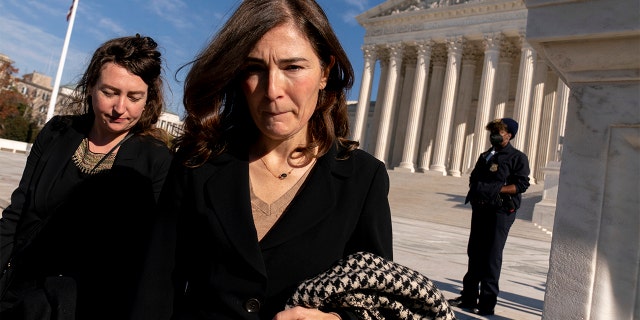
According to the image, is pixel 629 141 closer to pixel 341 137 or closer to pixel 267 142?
pixel 341 137

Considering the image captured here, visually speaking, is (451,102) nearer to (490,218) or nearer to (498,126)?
(498,126)

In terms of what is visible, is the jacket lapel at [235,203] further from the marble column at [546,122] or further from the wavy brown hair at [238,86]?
the marble column at [546,122]

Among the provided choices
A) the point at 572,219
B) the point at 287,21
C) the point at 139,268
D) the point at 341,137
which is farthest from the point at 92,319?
the point at 572,219

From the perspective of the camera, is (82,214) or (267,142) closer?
(267,142)

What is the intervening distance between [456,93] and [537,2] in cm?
3977

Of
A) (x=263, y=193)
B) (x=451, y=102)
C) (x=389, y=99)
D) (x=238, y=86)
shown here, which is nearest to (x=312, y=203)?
(x=263, y=193)

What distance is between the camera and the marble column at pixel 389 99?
134 ft

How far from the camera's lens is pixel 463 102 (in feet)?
132

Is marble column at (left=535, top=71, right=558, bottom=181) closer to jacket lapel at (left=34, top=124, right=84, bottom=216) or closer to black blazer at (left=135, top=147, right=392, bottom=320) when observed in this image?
jacket lapel at (left=34, top=124, right=84, bottom=216)

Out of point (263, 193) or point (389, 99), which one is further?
point (389, 99)

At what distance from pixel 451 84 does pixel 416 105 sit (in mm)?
3313

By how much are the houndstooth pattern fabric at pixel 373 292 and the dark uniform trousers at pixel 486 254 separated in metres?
4.52

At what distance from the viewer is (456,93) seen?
132ft

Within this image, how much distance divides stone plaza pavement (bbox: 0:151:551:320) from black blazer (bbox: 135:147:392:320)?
4.15 m
